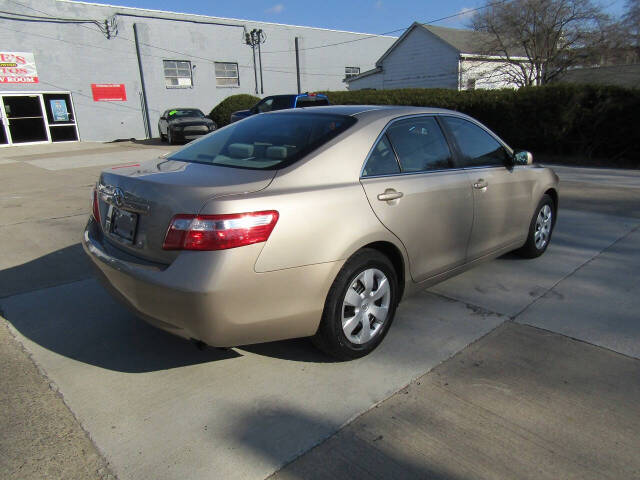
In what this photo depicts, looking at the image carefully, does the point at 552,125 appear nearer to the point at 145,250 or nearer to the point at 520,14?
the point at 145,250

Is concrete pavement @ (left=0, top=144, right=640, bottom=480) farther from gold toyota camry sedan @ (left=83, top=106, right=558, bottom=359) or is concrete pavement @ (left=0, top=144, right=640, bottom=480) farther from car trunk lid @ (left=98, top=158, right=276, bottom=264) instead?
car trunk lid @ (left=98, top=158, right=276, bottom=264)

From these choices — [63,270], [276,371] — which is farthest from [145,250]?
[63,270]

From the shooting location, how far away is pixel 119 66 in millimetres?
23641

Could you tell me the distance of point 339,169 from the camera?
2924mm

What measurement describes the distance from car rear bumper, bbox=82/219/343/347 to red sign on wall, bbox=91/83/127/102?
23575 mm

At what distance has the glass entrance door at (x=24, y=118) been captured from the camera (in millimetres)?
21047

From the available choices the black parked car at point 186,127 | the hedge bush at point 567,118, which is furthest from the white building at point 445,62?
the black parked car at point 186,127

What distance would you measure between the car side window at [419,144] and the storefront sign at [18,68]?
2298 centimetres

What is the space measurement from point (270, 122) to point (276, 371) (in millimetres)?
1838

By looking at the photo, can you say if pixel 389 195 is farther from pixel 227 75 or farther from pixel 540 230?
pixel 227 75

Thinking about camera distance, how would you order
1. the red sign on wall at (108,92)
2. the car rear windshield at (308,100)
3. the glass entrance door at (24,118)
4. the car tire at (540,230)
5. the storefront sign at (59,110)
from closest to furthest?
the car tire at (540,230), the car rear windshield at (308,100), the glass entrance door at (24,118), the storefront sign at (59,110), the red sign on wall at (108,92)

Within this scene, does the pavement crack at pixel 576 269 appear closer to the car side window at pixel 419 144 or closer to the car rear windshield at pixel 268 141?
the car side window at pixel 419 144

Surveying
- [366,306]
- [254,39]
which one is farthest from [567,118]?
[254,39]

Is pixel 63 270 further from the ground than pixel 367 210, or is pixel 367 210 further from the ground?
Answer: pixel 367 210
